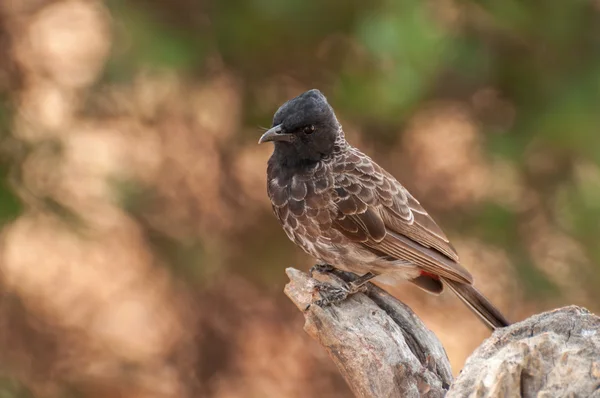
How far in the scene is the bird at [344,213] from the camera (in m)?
4.59

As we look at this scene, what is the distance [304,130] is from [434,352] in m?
1.37

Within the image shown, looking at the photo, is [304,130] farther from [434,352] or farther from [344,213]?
[434,352]

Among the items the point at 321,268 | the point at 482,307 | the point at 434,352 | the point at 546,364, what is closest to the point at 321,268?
the point at 321,268

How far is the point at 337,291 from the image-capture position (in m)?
4.34

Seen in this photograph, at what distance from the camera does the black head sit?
180 inches

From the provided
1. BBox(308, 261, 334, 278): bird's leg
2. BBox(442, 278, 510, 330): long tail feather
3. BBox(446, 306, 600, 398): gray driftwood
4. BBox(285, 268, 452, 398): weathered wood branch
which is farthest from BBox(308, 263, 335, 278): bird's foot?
BBox(446, 306, 600, 398): gray driftwood

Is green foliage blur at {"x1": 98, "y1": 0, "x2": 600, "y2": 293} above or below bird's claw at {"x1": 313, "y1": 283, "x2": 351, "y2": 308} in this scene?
above

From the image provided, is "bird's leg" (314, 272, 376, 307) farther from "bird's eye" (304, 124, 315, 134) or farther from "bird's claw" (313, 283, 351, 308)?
"bird's eye" (304, 124, 315, 134)

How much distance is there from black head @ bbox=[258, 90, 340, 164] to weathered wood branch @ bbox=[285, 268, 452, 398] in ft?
2.49

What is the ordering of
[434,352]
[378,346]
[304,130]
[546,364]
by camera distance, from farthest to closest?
[304,130]
[434,352]
[378,346]
[546,364]

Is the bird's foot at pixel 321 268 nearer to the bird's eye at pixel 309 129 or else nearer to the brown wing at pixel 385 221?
the brown wing at pixel 385 221

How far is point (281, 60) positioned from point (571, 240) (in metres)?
2.78

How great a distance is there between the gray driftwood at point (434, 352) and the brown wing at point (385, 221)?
0.91ft

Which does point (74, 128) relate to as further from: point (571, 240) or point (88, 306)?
point (571, 240)
